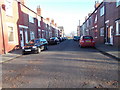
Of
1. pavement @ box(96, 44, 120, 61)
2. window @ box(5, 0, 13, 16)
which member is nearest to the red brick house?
window @ box(5, 0, 13, 16)

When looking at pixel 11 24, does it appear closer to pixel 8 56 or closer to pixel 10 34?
pixel 10 34

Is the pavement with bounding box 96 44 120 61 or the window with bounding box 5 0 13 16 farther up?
the window with bounding box 5 0 13 16

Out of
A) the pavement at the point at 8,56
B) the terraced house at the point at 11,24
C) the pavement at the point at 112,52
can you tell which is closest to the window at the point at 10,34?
the terraced house at the point at 11,24

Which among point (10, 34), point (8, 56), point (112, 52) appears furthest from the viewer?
point (10, 34)

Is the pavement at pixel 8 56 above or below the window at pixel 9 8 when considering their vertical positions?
below

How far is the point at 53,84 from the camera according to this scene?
3916mm

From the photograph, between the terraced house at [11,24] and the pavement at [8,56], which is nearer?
the pavement at [8,56]

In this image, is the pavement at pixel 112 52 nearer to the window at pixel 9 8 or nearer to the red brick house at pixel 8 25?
the red brick house at pixel 8 25

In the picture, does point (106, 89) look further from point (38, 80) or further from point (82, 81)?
point (38, 80)

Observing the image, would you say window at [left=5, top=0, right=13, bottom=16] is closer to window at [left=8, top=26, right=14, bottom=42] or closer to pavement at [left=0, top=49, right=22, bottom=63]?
window at [left=8, top=26, right=14, bottom=42]

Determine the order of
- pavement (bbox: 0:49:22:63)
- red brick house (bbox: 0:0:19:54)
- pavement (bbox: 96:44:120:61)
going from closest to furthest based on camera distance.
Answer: pavement (bbox: 96:44:120:61) → pavement (bbox: 0:49:22:63) → red brick house (bbox: 0:0:19:54)

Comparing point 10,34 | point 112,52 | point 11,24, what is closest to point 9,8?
point 11,24

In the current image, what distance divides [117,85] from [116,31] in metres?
11.3

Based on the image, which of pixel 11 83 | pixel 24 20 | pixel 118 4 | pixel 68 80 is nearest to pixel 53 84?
pixel 68 80
